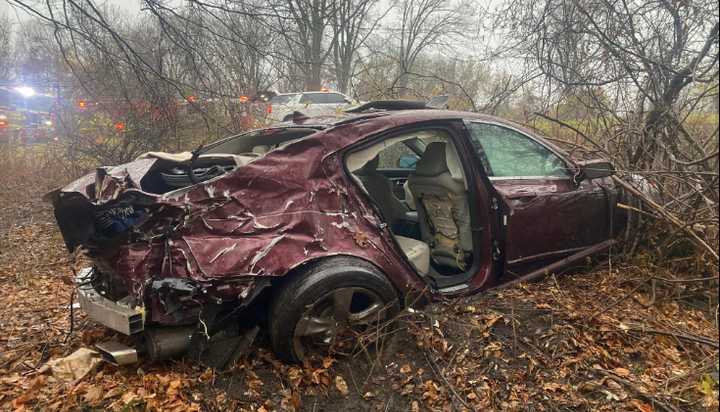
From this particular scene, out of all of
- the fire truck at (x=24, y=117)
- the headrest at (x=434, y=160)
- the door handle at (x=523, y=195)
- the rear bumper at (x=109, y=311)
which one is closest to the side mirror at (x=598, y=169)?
the door handle at (x=523, y=195)

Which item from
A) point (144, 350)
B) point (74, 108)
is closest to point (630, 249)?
point (144, 350)

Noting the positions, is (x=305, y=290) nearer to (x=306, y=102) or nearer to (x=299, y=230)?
(x=299, y=230)

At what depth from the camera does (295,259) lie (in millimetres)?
2469

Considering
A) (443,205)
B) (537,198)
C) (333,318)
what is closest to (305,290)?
(333,318)

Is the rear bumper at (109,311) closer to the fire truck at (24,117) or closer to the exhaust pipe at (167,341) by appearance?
the exhaust pipe at (167,341)

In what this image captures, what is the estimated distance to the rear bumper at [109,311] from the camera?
227 centimetres

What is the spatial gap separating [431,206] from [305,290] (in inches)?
62.9

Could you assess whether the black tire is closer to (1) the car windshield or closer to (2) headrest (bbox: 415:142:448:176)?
(2) headrest (bbox: 415:142:448:176)

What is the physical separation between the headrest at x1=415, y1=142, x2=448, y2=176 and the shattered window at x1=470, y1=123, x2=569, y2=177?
302mm

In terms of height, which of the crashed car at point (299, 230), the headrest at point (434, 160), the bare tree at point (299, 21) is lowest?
the crashed car at point (299, 230)

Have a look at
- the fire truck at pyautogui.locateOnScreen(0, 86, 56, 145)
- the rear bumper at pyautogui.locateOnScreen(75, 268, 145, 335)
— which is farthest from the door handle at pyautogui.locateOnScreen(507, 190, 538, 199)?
the fire truck at pyautogui.locateOnScreen(0, 86, 56, 145)

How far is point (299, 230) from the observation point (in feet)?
8.37

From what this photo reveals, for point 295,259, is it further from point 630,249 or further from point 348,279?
point 630,249

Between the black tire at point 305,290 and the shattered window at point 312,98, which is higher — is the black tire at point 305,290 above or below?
below
